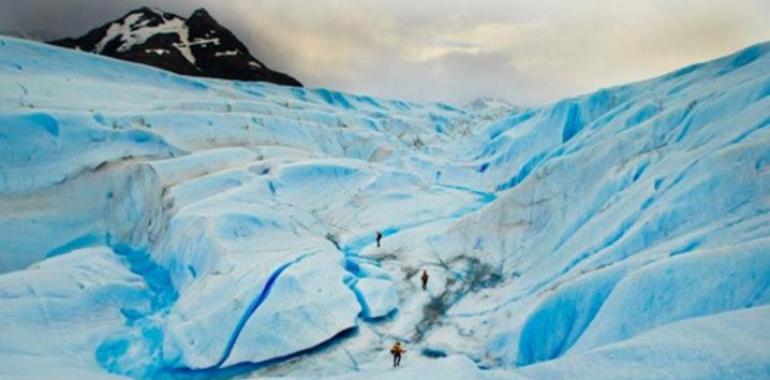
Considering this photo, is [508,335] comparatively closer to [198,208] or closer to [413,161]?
[198,208]

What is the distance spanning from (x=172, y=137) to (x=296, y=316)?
1596cm

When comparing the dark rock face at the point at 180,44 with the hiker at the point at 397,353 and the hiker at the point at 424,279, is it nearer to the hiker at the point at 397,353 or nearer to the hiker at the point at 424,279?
the hiker at the point at 424,279

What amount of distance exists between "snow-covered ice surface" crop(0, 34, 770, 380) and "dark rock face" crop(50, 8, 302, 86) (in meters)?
34.5

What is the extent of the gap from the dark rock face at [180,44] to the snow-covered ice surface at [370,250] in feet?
113

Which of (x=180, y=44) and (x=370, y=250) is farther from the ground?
(x=180, y=44)

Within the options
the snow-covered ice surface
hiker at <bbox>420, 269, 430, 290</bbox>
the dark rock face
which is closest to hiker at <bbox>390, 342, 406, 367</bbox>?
the snow-covered ice surface

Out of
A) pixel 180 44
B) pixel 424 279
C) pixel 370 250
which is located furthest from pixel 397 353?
pixel 180 44

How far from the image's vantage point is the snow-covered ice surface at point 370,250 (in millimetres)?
8195

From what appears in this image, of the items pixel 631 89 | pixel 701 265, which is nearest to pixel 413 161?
pixel 631 89

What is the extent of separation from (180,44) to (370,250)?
5731 cm

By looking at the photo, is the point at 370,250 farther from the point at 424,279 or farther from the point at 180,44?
the point at 180,44

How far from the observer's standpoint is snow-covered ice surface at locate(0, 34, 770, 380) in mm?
8195

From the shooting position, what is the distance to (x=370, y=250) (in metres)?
18.5

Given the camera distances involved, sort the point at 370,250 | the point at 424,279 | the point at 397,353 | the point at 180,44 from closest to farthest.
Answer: the point at 397,353 → the point at 424,279 → the point at 370,250 → the point at 180,44
